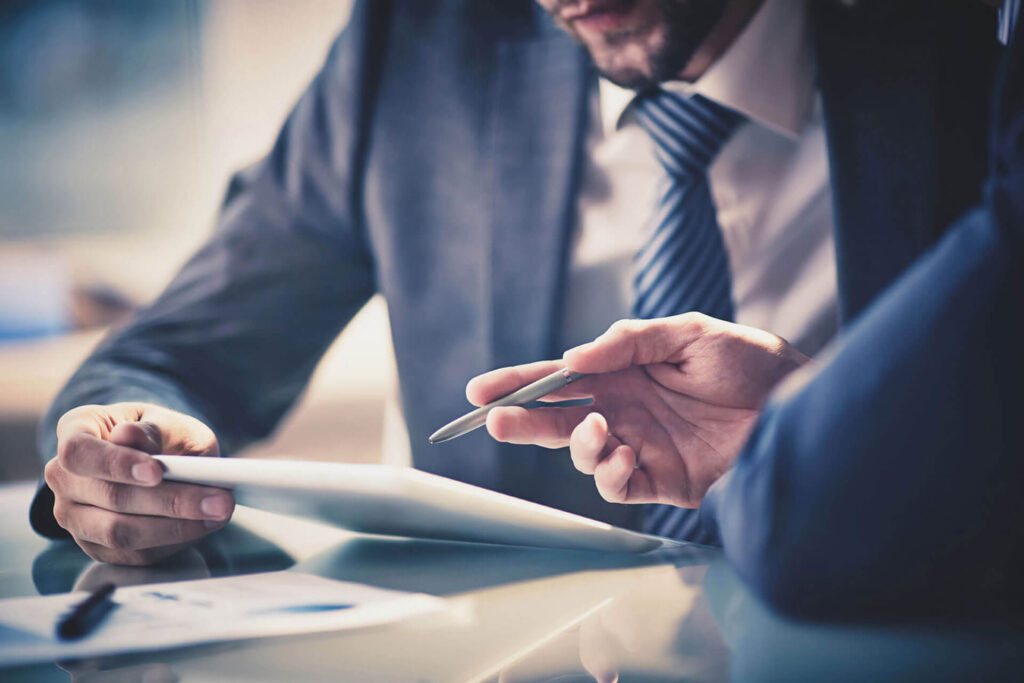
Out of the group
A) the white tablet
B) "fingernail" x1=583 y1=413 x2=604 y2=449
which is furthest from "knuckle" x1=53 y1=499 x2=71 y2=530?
"fingernail" x1=583 y1=413 x2=604 y2=449

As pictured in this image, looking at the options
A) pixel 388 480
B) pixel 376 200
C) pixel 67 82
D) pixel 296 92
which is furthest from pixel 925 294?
pixel 67 82

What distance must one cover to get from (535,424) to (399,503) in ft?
0.49

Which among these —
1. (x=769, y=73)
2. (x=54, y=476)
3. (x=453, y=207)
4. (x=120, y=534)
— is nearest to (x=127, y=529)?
(x=120, y=534)

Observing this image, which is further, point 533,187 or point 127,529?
point 533,187

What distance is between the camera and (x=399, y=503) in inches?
14.2

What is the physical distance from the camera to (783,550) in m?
0.31

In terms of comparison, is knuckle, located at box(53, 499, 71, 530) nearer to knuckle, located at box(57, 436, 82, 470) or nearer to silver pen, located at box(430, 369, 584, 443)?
knuckle, located at box(57, 436, 82, 470)

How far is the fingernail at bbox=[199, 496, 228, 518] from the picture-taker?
45 cm

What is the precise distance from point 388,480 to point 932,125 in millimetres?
633

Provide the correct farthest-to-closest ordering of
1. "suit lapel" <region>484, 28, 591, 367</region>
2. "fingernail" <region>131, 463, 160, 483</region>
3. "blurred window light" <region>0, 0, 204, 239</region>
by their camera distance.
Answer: "blurred window light" <region>0, 0, 204, 239</region>, "suit lapel" <region>484, 28, 591, 367</region>, "fingernail" <region>131, 463, 160, 483</region>

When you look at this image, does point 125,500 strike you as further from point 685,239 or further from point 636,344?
point 685,239

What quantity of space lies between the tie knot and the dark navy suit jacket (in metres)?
0.10

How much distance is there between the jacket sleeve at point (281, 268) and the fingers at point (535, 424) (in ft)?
1.59

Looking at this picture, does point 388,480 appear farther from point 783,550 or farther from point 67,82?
point 67,82
